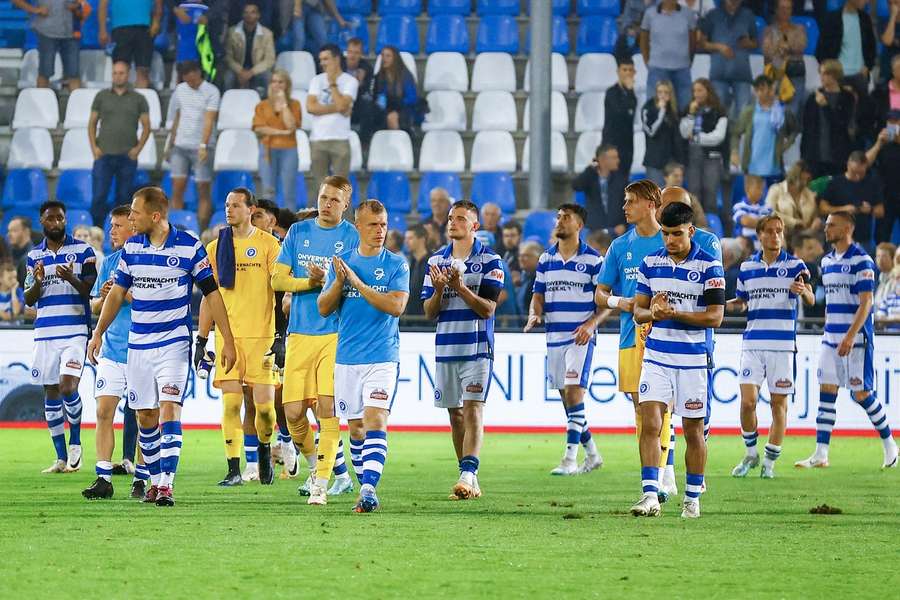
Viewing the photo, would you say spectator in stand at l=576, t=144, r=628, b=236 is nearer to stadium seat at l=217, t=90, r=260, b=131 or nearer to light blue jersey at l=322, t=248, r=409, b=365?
stadium seat at l=217, t=90, r=260, b=131

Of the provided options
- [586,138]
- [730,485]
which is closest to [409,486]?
[730,485]

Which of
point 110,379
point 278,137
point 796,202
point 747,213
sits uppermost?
point 278,137

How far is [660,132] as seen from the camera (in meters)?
20.0

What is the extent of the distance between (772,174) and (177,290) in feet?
42.7

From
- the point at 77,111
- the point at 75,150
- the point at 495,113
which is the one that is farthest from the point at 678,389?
the point at 77,111

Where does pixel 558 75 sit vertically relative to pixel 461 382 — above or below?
above

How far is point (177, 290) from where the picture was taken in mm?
8914

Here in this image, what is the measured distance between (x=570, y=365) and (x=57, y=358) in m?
4.23

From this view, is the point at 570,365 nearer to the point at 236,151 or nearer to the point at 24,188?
the point at 236,151

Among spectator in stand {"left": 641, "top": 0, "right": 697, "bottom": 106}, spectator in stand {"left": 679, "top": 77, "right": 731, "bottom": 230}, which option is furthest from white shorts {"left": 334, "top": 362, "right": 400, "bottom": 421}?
spectator in stand {"left": 641, "top": 0, "right": 697, "bottom": 106}

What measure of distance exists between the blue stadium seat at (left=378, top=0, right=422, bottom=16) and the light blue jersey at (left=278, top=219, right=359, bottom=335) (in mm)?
13834

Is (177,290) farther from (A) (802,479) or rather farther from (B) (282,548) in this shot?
(A) (802,479)

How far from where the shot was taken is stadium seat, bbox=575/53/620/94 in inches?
865

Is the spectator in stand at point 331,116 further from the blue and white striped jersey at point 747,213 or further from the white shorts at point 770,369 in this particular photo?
the white shorts at point 770,369
